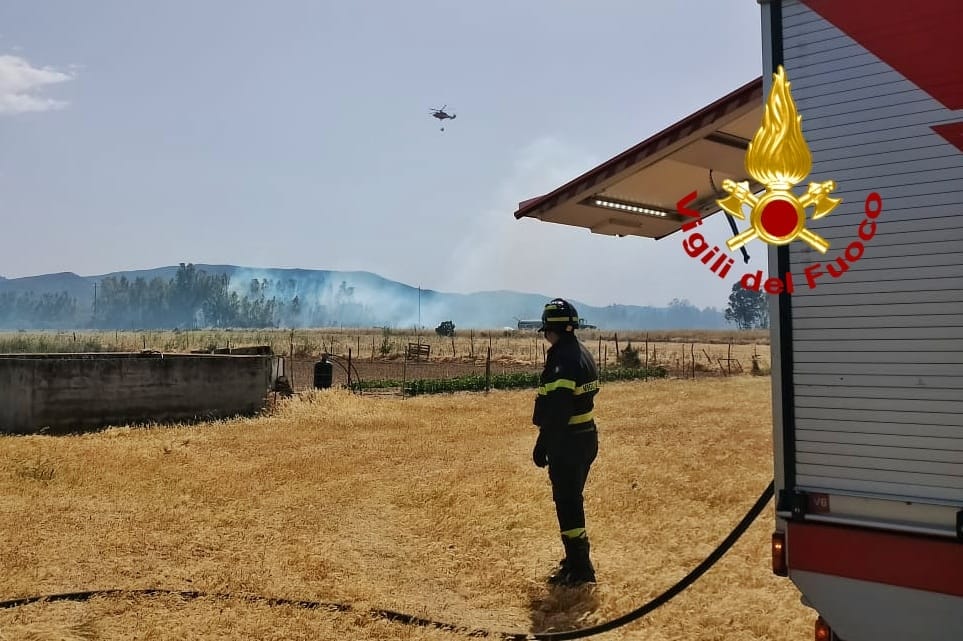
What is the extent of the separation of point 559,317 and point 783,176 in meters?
2.26

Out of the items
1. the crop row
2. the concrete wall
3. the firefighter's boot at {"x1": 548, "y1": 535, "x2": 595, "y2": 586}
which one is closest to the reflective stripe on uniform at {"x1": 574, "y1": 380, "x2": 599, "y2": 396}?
the firefighter's boot at {"x1": 548, "y1": 535, "x2": 595, "y2": 586}

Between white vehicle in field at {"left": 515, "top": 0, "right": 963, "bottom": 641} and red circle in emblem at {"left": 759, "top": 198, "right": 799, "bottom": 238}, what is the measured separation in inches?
3.2

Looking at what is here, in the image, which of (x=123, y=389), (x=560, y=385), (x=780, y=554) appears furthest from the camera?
(x=123, y=389)

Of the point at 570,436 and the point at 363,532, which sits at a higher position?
the point at 570,436

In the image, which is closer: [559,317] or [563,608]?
[563,608]

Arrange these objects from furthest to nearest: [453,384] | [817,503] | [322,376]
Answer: [453,384] → [322,376] → [817,503]

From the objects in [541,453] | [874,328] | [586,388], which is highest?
[874,328]

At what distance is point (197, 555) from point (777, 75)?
577cm

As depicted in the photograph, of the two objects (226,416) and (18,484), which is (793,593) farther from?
(226,416)

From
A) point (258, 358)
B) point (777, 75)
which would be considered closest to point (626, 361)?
point (258, 358)

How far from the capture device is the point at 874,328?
10.2 feet

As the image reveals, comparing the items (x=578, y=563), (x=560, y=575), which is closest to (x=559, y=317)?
(x=578, y=563)

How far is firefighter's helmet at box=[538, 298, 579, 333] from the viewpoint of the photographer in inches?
212

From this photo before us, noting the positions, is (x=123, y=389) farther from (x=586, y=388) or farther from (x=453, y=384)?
(x=586, y=388)
